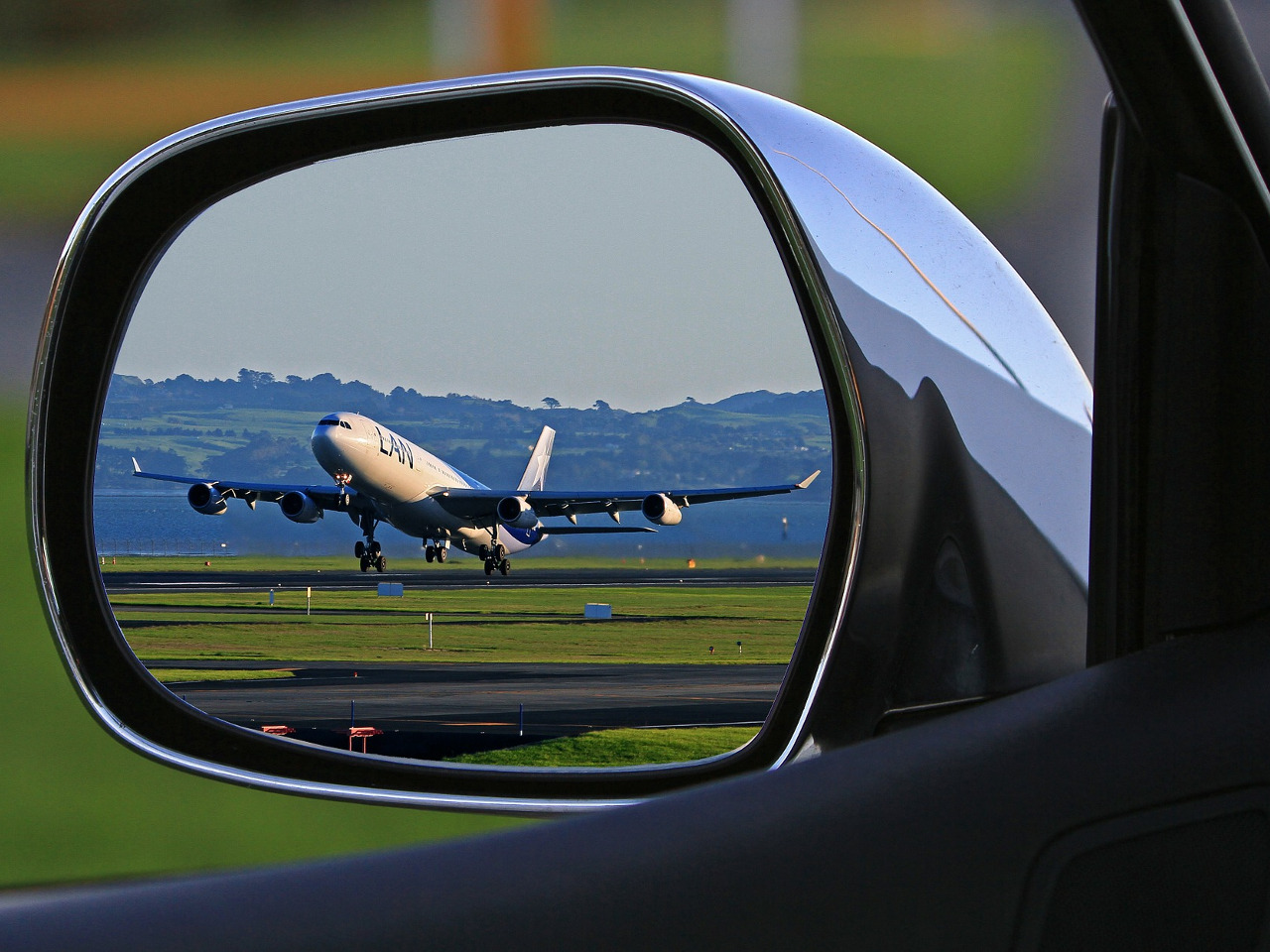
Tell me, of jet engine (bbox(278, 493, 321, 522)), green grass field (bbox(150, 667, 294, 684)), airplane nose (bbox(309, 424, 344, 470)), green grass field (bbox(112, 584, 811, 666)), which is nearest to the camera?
green grass field (bbox(150, 667, 294, 684))

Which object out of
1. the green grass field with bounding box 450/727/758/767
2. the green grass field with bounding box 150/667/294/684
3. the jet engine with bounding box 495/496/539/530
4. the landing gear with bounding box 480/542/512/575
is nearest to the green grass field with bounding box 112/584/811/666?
the green grass field with bounding box 150/667/294/684

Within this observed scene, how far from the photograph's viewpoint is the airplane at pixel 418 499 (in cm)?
2416

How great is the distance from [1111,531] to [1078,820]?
23 cm

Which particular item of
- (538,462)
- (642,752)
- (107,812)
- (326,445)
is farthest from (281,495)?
(642,752)

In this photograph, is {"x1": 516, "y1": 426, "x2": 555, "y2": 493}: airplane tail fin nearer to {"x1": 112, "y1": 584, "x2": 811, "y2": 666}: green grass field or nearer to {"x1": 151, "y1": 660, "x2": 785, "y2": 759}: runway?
{"x1": 112, "y1": 584, "x2": 811, "y2": 666}: green grass field

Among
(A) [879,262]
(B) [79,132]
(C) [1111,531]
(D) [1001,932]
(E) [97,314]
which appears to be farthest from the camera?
(B) [79,132]

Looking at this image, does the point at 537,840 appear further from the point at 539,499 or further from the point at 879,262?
the point at 539,499

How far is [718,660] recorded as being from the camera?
23.2m

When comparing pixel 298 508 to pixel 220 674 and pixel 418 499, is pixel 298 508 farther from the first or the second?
pixel 418 499

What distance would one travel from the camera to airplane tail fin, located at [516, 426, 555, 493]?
3512cm

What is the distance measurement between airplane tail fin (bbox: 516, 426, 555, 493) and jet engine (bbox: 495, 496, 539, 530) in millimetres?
6494

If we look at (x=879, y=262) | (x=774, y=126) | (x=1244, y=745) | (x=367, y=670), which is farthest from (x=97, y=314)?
(x=367, y=670)

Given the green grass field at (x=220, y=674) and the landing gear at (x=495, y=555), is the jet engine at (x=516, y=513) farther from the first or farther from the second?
the green grass field at (x=220, y=674)

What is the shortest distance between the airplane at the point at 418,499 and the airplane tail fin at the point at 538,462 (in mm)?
2856
